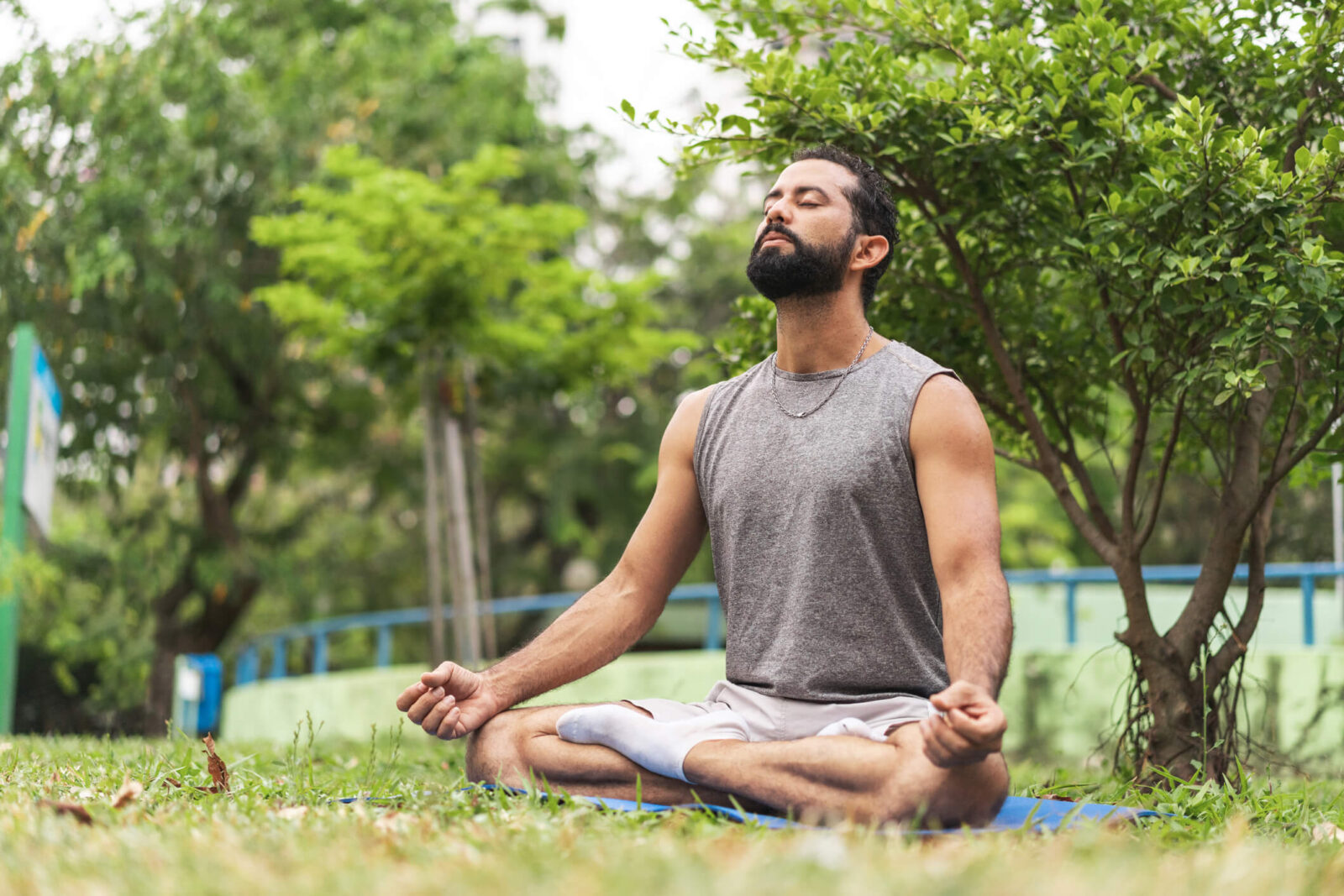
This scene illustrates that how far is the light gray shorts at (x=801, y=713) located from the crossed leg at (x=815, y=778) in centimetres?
14

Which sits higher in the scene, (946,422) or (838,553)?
(946,422)

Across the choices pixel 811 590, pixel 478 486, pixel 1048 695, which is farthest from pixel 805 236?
pixel 478 486

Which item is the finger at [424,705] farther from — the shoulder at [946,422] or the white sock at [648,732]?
the shoulder at [946,422]

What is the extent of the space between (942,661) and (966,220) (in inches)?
69.8

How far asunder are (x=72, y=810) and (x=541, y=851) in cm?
112

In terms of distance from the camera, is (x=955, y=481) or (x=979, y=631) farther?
(x=955, y=481)

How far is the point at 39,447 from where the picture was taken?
24.7ft

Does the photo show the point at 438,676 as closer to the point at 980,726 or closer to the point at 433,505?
the point at 980,726

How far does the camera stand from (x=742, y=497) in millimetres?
3271

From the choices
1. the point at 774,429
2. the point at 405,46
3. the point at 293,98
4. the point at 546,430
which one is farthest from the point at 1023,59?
the point at 546,430

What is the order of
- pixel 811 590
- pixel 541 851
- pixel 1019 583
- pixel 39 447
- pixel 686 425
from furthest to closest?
pixel 1019 583 < pixel 39 447 < pixel 686 425 < pixel 811 590 < pixel 541 851

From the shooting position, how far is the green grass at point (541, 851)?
5.54 ft

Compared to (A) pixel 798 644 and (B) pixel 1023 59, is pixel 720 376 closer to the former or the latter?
(B) pixel 1023 59

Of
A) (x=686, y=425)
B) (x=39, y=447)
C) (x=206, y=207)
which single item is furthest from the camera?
(x=206, y=207)
